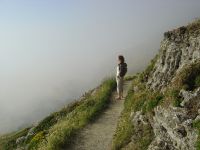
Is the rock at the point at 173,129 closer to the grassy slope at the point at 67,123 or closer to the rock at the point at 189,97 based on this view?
the rock at the point at 189,97

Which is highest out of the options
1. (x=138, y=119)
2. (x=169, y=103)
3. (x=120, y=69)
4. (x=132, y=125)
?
(x=169, y=103)

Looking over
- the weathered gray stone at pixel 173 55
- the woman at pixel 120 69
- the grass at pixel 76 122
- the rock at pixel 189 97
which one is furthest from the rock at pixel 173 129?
the woman at pixel 120 69

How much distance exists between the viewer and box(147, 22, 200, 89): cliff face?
21422mm

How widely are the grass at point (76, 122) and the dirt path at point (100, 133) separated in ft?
1.69

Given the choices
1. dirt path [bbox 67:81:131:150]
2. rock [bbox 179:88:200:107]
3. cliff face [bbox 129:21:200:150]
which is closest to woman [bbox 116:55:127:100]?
dirt path [bbox 67:81:131:150]

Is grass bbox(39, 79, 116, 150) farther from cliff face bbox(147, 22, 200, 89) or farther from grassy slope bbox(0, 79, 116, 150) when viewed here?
cliff face bbox(147, 22, 200, 89)

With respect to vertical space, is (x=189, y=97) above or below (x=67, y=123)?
above

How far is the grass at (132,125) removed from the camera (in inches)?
832

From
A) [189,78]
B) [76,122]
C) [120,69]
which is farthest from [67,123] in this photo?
[189,78]

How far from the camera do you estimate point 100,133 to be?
85.5 feet

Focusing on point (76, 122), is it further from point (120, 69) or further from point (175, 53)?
point (175, 53)

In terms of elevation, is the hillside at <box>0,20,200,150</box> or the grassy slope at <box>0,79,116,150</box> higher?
the hillside at <box>0,20,200,150</box>

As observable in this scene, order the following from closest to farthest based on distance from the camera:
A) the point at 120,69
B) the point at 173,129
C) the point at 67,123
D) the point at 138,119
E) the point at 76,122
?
the point at 173,129 < the point at 138,119 < the point at 76,122 < the point at 67,123 < the point at 120,69

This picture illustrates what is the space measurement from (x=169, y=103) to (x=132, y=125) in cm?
470
